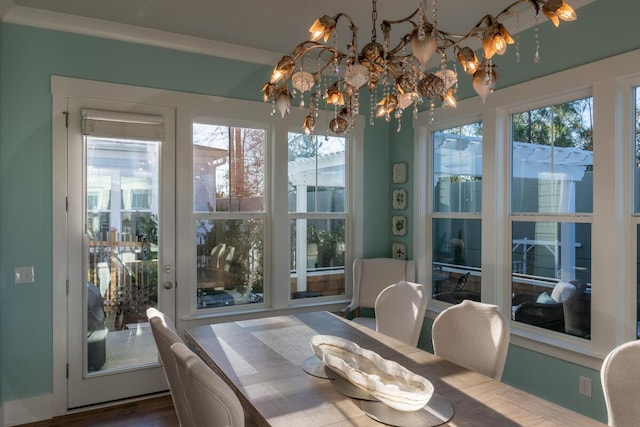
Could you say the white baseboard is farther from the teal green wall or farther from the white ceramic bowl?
the white ceramic bowl

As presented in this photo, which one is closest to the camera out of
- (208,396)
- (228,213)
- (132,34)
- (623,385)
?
(208,396)

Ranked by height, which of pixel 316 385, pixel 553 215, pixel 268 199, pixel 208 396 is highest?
pixel 268 199

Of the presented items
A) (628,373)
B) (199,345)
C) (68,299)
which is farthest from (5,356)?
(628,373)

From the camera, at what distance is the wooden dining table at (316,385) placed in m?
1.39

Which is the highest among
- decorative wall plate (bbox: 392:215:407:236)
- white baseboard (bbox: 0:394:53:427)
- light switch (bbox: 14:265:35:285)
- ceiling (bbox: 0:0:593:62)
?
ceiling (bbox: 0:0:593:62)

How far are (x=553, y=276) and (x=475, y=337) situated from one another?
1.15m

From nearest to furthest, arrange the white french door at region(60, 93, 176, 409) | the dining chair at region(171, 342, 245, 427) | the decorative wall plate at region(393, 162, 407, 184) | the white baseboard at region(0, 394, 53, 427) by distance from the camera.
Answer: the dining chair at region(171, 342, 245, 427) → the white baseboard at region(0, 394, 53, 427) → the white french door at region(60, 93, 176, 409) → the decorative wall plate at region(393, 162, 407, 184)

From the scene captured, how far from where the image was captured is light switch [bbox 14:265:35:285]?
2832 millimetres

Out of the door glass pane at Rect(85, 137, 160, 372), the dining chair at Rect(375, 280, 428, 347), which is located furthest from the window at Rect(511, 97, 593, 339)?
the door glass pane at Rect(85, 137, 160, 372)

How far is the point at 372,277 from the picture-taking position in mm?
3883

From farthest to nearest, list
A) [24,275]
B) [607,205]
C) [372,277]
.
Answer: [372,277]
[24,275]
[607,205]

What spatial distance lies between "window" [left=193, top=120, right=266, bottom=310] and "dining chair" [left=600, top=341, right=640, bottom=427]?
103 inches

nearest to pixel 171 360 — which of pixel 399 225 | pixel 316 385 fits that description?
pixel 316 385

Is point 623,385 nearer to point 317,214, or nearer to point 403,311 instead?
point 403,311
